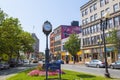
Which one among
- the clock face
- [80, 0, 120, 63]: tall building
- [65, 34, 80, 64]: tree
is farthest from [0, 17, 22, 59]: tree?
the clock face

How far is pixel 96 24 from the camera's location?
64.8m

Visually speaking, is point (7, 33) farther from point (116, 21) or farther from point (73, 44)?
point (73, 44)

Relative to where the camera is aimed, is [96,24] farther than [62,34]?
No

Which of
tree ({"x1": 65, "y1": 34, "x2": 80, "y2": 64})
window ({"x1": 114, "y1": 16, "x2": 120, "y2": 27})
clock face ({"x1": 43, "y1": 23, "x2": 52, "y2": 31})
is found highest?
window ({"x1": 114, "y1": 16, "x2": 120, "y2": 27})

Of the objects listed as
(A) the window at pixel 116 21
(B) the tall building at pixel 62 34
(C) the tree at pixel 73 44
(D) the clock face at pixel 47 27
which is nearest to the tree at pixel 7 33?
(A) the window at pixel 116 21

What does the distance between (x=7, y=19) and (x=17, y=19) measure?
4.61 m

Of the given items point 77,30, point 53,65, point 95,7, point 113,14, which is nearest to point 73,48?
point 95,7

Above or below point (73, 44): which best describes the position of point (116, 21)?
above

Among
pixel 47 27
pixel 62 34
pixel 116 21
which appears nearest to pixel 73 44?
pixel 116 21

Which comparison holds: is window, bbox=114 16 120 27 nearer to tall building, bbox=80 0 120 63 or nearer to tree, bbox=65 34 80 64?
tall building, bbox=80 0 120 63

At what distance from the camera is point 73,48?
74500 millimetres

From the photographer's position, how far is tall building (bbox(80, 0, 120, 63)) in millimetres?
56450

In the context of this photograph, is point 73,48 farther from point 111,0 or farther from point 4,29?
point 4,29

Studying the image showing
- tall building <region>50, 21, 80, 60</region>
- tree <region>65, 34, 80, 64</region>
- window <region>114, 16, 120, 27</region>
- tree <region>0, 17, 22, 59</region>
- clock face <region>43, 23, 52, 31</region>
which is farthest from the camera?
tall building <region>50, 21, 80, 60</region>
